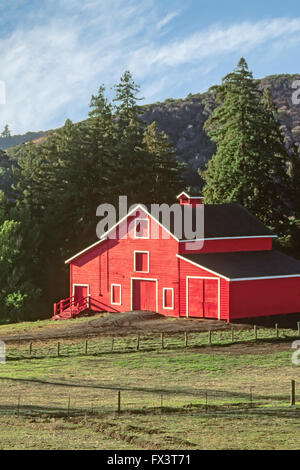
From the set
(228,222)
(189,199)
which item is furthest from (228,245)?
(189,199)

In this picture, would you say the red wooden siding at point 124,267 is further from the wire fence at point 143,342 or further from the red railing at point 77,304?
the wire fence at point 143,342

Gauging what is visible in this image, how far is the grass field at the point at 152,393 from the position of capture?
83.5ft

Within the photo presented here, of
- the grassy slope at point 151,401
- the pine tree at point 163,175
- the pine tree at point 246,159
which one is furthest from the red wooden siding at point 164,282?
the pine tree at point 163,175

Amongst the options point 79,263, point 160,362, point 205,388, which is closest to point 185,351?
point 160,362

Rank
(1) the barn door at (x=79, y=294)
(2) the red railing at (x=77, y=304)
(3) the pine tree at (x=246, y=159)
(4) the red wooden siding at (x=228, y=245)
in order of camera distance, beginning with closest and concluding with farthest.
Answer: (4) the red wooden siding at (x=228, y=245) < (2) the red railing at (x=77, y=304) < (1) the barn door at (x=79, y=294) < (3) the pine tree at (x=246, y=159)

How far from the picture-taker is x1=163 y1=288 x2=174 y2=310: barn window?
60031 mm

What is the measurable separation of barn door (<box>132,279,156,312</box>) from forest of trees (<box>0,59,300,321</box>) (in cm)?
1889

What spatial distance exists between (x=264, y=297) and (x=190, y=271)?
230 inches

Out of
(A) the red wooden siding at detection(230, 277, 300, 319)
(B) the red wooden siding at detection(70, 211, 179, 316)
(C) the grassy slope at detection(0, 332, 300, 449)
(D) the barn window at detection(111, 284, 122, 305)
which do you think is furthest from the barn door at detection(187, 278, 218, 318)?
(C) the grassy slope at detection(0, 332, 300, 449)

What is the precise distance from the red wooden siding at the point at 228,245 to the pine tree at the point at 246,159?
12576 mm

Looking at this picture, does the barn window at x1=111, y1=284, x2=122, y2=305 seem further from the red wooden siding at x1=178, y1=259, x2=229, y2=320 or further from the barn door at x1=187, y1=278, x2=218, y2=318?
the barn door at x1=187, y1=278, x2=218, y2=318
